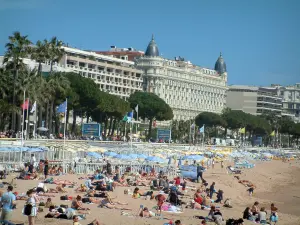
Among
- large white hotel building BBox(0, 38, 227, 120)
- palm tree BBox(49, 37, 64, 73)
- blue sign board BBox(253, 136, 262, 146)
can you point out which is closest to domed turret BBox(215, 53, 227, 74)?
large white hotel building BBox(0, 38, 227, 120)

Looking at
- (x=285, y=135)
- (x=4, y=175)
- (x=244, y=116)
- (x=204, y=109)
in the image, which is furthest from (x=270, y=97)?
(x=4, y=175)

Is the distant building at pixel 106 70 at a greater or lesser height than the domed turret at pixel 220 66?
lesser

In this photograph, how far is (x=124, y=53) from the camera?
15138 centimetres

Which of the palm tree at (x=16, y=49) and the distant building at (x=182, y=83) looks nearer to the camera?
the palm tree at (x=16, y=49)

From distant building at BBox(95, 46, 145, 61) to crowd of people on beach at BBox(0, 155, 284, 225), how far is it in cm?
10292

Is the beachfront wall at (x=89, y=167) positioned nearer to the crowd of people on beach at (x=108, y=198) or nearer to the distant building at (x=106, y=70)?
the crowd of people on beach at (x=108, y=198)

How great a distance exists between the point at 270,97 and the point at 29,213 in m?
180

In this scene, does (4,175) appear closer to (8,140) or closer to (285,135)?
(8,140)

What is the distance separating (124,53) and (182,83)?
14.5 meters

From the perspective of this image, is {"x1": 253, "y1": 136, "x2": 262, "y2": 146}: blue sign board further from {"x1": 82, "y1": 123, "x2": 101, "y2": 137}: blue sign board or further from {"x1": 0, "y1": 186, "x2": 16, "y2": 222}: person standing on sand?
{"x1": 0, "y1": 186, "x2": 16, "y2": 222}: person standing on sand

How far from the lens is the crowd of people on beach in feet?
72.0

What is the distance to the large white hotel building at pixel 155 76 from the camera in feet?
411

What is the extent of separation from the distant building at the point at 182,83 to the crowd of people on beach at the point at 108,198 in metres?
100

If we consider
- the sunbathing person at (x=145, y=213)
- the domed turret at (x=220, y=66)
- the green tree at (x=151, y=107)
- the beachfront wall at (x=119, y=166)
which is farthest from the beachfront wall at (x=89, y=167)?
the domed turret at (x=220, y=66)
